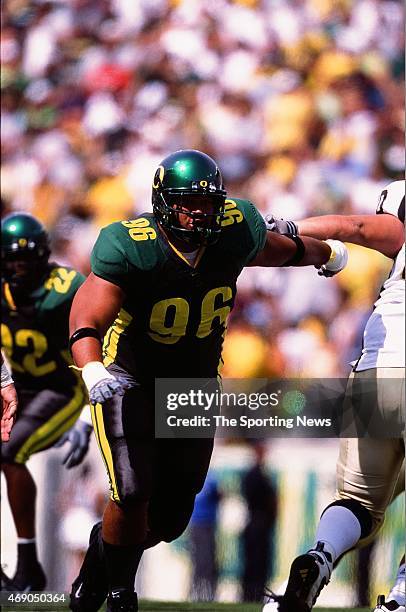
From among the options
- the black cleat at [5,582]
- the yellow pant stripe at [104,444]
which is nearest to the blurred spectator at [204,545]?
the black cleat at [5,582]

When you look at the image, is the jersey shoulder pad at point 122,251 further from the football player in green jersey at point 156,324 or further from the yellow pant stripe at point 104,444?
the yellow pant stripe at point 104,444

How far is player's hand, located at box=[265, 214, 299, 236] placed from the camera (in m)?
2.78

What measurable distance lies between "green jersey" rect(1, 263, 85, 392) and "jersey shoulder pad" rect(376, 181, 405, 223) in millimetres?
1437

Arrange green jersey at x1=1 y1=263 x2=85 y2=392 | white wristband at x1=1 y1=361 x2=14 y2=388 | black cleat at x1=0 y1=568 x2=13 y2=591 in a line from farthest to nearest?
green jersey at x1=1 y1=263 x2=85 y2=392, black cleat at x1=0 y1=568 x2=13 y2=591, white wristband at x1=1 y1=361 x2=14 y2=388

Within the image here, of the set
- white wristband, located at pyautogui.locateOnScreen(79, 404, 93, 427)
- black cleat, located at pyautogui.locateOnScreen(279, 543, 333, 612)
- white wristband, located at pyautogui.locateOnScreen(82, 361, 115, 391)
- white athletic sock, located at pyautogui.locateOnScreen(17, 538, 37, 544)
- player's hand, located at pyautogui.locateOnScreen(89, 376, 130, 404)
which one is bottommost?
white athletic sock, located at pyautogui.locateOnScreen(17, 538, 37, 544)

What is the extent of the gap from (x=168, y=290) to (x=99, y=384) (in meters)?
0.40

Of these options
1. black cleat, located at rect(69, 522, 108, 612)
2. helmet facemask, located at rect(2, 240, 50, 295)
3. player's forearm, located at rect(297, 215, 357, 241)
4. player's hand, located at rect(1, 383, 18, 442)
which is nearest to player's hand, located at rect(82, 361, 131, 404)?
player's hand, located at rect(1, 383, 18, 442)

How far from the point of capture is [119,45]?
15.8 ft

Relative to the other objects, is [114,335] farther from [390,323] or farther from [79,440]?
[79,440]

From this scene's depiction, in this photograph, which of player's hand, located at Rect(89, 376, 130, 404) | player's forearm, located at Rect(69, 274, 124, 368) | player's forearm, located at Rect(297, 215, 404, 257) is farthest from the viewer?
player's forearm, located at Rect(297, 215, 404, 257)

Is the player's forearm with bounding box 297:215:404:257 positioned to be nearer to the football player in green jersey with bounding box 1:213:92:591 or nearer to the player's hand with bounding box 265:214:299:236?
the player's hand with bounding box 265:214:299:236

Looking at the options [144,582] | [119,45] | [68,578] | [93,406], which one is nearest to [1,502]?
[68,578]

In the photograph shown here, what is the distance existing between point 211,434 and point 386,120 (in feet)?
7.03

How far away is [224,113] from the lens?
4621mm
